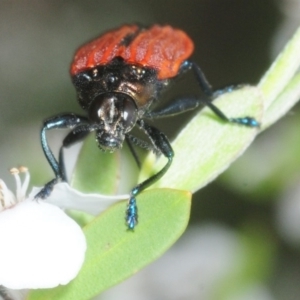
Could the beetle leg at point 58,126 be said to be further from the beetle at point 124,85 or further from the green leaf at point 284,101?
the green leaf at point 284,101

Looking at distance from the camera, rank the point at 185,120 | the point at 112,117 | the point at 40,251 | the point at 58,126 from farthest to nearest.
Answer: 1. the point at 185,120
2. the point at 58,126
3. the point at 112,117
4. the point at 40,251

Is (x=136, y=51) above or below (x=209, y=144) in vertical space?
below

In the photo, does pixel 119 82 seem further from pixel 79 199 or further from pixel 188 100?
pixel 79 199

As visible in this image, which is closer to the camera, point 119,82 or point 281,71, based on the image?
point 281,71

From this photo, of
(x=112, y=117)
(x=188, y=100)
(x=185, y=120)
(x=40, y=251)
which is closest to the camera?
(x=40, y=251)

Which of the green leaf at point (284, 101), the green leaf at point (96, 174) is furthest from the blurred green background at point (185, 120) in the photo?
the green leaf at point (96, 174)

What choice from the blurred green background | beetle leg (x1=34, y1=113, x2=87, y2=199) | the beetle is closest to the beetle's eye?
the beetle

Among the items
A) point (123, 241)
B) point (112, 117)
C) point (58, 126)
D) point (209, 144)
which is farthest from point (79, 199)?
point (58, 126)
